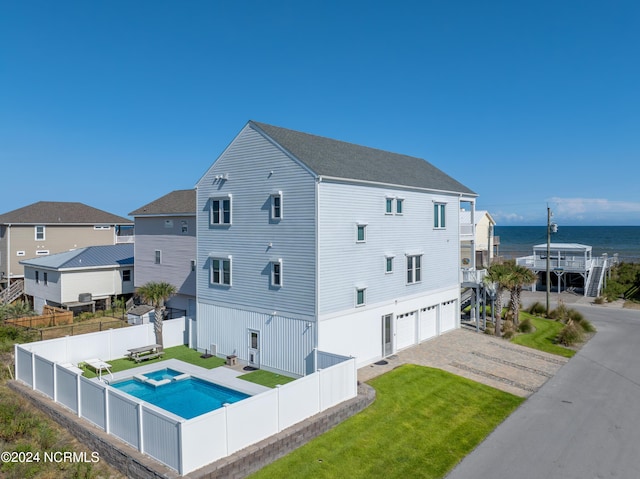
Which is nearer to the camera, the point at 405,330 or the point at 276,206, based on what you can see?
the point at 276,206

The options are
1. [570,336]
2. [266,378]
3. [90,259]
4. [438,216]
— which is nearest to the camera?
[266,378]

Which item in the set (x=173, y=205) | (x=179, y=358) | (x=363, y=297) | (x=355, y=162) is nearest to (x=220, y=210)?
(x=355, y=162)

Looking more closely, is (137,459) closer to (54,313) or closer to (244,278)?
(244,278)

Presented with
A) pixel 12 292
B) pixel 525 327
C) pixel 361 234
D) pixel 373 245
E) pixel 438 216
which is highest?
pixel 438 216

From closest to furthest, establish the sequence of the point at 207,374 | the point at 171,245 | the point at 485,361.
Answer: the point at 207,374 < the point at 485,361 < the point at 171,245

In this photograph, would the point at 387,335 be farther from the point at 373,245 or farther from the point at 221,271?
the point at 221,271

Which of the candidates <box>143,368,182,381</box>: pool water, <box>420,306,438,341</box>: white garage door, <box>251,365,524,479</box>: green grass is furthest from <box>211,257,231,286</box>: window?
<box>420,306,438,341</box>: white garage door
